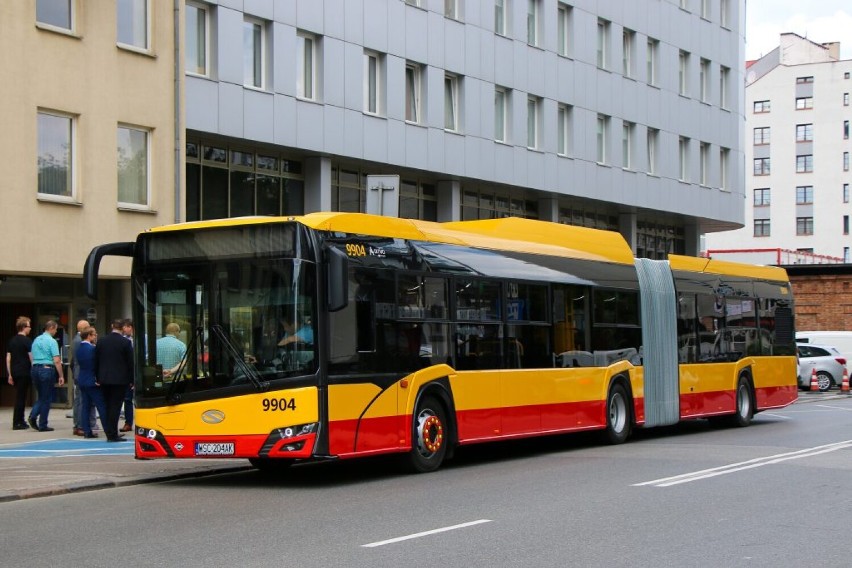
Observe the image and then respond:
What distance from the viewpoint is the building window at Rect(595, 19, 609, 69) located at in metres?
43.9

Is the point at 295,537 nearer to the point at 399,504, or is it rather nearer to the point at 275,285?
the point at 399,504

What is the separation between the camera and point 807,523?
1039 centimetres

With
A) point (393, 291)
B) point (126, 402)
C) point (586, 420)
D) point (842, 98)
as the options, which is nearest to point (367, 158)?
point (126, 402)

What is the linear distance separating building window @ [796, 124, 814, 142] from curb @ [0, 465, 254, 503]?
334 ft

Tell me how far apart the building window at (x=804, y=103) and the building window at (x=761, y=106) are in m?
2.57

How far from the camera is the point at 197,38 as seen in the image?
1137 inches

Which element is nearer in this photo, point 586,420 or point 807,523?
point 807,523

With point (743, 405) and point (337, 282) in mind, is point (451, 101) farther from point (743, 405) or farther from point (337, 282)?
point (337, 282)

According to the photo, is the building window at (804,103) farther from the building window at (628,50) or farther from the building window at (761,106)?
the building window at (628,50)

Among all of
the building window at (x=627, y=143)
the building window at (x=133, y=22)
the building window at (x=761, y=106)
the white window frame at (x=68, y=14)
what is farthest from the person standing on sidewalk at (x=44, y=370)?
the building window at (x=761, y=106)

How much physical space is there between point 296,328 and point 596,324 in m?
7.07

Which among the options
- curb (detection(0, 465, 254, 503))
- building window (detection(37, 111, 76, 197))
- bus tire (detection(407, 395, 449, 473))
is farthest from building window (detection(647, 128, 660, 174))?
curb (detection(0, 465, 254, 503))

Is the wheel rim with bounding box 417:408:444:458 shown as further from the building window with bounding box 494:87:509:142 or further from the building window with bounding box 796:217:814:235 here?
the building window with bounding box 796:217:814:235

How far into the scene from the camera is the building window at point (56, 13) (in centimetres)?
2374
